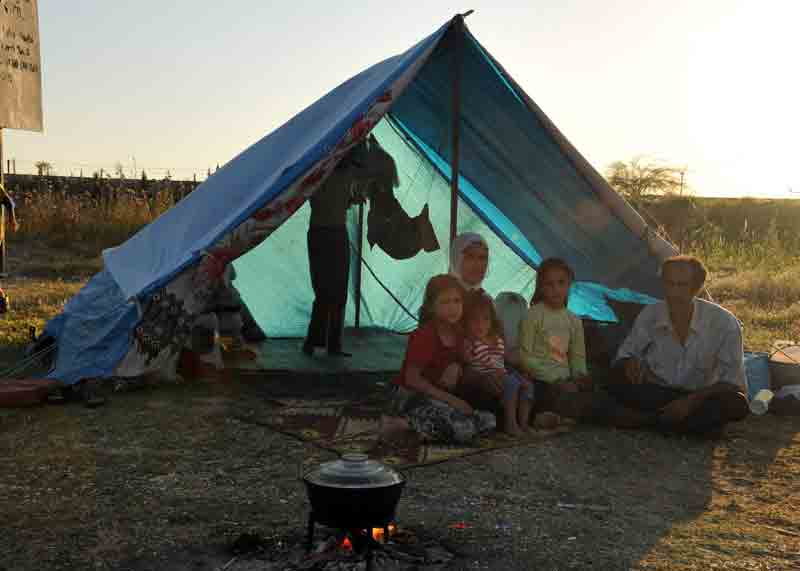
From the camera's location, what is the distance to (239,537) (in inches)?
115

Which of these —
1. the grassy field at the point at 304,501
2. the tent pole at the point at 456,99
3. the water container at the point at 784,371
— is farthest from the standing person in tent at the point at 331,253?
the water container at the point at 784,371

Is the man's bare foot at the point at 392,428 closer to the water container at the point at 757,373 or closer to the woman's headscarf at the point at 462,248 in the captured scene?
the woman's headscarf at the point at 462,248

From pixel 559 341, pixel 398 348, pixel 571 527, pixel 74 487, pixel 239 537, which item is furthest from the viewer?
pixel 398 348

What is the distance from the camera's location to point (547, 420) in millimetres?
4723

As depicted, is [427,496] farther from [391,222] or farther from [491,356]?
[391,222]

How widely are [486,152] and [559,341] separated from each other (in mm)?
1905

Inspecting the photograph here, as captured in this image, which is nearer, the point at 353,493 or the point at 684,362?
the point at 353,493

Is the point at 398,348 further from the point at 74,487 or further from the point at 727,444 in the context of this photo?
the point at 74,487

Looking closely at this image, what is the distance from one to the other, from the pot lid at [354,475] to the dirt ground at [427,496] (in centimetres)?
42

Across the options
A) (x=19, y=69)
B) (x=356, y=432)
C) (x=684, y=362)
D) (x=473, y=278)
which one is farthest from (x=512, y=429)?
(x=19, y=69)

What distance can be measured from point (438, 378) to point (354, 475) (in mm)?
1984

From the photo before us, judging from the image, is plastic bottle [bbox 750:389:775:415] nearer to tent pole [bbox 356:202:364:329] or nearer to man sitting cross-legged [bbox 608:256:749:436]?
man sitting cross-legged [bbox 608:256:749:436]

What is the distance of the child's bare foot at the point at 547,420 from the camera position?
4723mm

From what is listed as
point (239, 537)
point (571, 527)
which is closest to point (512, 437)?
point (571, 527)
